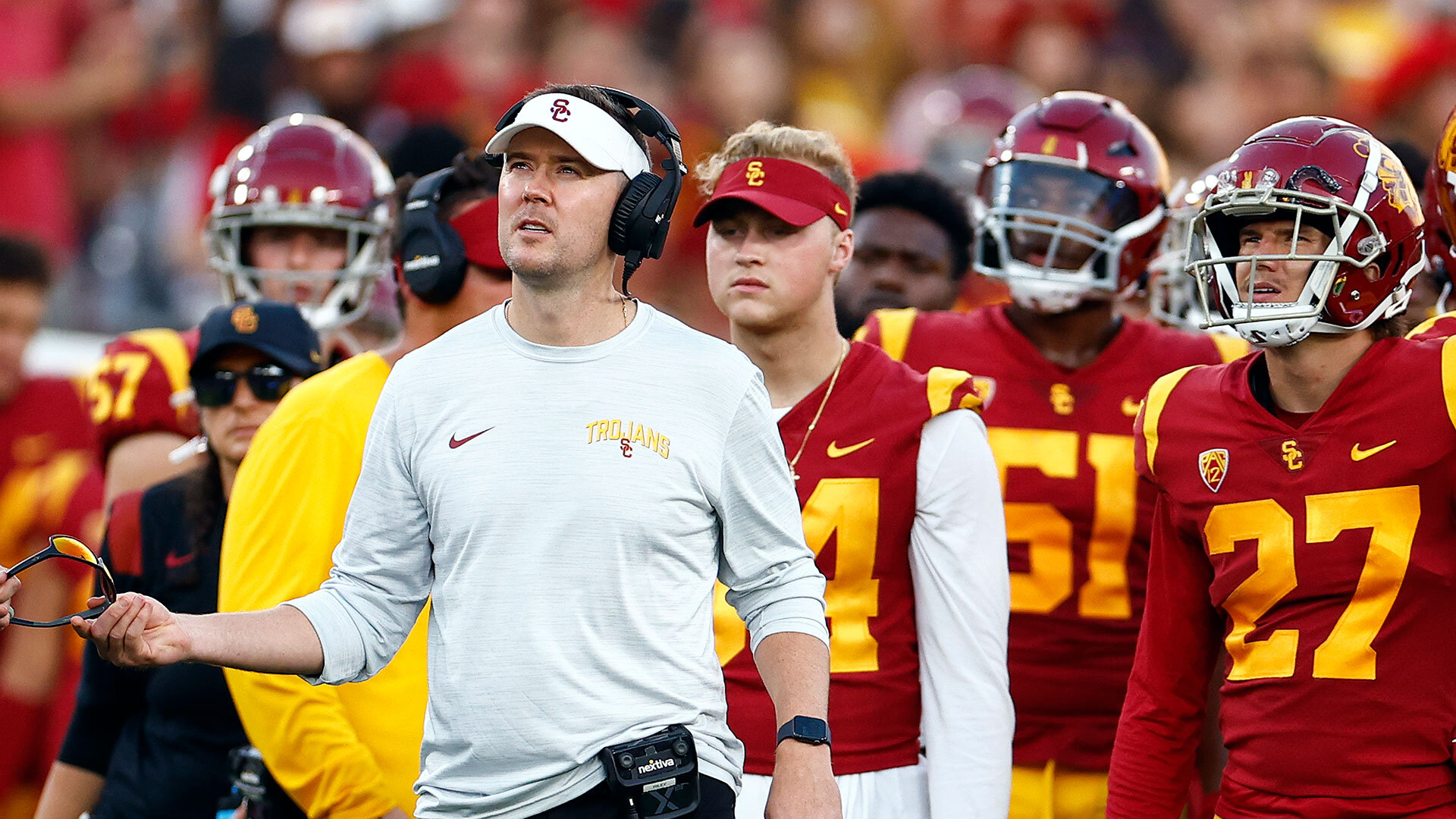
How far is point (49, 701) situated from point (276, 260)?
Answer: 188cm

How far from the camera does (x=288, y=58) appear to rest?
34.2 feet

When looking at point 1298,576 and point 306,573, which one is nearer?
point 1298,576

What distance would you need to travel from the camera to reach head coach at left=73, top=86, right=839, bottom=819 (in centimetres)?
306

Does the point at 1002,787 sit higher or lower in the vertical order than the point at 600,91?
lower

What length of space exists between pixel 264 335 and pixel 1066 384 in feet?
7.11

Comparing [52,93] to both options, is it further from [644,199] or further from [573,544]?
[573,544]

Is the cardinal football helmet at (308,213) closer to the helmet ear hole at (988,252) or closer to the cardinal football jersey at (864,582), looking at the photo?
the helmet ear hole at (988,252)

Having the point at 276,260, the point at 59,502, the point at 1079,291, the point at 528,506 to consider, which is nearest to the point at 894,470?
the point at 1079,291

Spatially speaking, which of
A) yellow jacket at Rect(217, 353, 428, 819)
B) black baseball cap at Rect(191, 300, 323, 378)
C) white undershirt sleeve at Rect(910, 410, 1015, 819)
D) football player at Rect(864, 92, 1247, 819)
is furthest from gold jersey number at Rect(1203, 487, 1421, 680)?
black baseball cap at Rect(191, 300, 323, 378)

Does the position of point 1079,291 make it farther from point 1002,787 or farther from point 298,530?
point 298,530

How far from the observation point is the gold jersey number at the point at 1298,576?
3527 mm

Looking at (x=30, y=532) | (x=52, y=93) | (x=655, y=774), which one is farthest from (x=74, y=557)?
(x=52, y=93)

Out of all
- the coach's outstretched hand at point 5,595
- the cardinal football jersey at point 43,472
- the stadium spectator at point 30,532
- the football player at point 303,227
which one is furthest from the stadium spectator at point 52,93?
the coach's outstretched hand at point 5,595

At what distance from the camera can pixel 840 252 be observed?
450 cm
